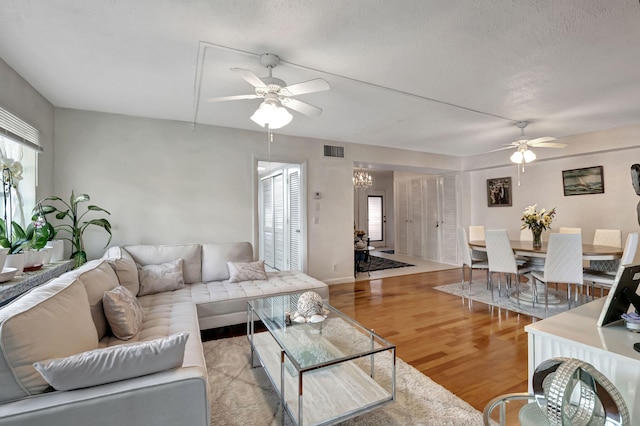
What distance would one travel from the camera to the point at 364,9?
178cm

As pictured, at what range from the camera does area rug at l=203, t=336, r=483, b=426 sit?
171 centimetres

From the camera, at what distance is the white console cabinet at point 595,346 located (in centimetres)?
93

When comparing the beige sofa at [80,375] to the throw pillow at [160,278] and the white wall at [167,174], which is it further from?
the white wall at [167,174]

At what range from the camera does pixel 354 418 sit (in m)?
1.73

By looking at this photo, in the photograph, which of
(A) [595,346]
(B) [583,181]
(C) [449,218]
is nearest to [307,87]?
(A) [595,346]

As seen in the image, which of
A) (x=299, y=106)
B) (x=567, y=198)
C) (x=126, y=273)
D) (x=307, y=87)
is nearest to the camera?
(x=307, y=87)

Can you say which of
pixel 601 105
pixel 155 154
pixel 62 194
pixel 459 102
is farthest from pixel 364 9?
pixel 62 194

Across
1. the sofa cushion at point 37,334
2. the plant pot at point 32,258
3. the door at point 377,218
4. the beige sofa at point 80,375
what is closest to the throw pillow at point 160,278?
the plant pot at point 32,258

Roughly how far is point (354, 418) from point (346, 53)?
2.54 meters

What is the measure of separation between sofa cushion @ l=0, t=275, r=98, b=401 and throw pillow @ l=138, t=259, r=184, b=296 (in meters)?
1.47

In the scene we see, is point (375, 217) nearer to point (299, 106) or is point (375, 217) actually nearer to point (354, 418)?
point (299, 106)

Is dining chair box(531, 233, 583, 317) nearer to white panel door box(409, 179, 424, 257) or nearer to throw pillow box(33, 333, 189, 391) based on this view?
throw pillow box(33, 333, 189, 391)

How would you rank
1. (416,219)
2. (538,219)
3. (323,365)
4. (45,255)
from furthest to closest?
(416,219), (538,219), (45,255), (323,365)

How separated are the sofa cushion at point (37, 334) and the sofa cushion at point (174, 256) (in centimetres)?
186
